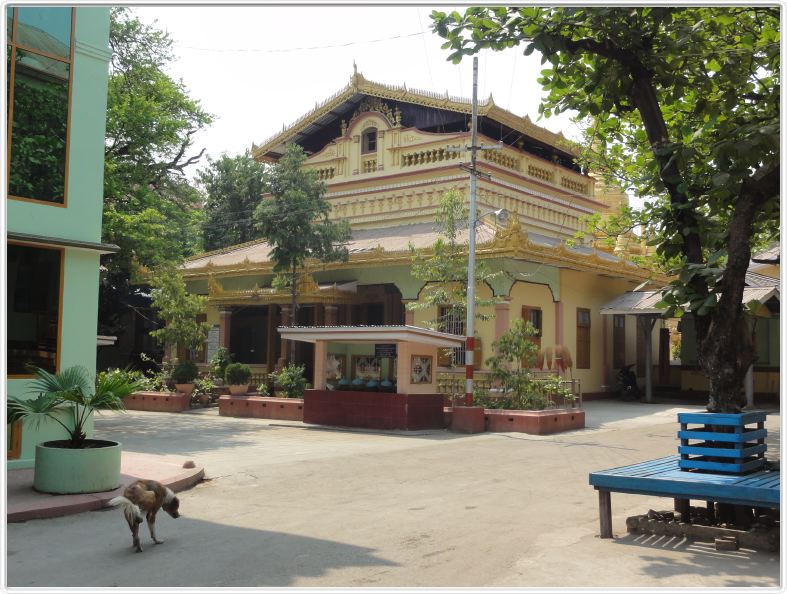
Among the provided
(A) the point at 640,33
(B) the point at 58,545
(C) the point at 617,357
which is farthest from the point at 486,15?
(C) the point at 617,357

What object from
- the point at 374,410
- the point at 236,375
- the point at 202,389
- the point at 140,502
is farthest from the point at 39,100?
the point at 202,389

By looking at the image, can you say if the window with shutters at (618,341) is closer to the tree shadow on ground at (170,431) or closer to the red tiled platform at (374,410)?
the red tiled platform at (374,410)

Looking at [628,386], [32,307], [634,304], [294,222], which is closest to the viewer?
[32,307]

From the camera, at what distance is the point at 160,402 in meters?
23.3

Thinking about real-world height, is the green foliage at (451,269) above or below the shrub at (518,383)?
above

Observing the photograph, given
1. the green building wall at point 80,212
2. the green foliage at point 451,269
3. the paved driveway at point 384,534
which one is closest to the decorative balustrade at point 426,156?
the green foliage at point 451,269

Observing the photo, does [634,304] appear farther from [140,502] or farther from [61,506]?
[140,502]

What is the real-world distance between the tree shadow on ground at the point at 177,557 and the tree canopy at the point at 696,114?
3.56 metres

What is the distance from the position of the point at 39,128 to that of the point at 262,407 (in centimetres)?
1078

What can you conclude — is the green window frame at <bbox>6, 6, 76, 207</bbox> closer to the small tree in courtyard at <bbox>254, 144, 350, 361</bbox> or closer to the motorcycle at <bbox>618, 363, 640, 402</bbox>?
the small tree in courtyard at <bbox>254, 144, 350, 361</bbox>

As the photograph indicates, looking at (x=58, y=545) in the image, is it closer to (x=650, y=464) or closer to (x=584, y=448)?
(x=650, y=464)

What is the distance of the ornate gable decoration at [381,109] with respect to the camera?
30.2 metres

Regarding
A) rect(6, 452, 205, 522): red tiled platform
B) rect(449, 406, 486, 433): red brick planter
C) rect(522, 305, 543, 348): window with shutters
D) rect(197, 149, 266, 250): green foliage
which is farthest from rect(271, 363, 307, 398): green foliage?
rect(197, 149, 266, 250): green foliage

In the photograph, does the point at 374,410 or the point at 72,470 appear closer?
the point at 72,470
